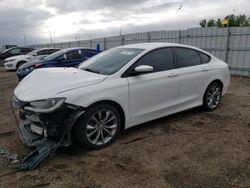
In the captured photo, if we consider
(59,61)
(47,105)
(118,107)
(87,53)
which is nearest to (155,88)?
(118,107)

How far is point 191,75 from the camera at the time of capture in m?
5.13

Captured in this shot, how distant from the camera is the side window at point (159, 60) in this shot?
14.9 ft

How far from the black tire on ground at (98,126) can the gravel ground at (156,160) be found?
0.14m

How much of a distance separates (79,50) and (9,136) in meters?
A: 6.33

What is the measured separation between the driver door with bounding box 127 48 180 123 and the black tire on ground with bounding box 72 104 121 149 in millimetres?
371

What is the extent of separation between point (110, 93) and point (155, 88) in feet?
3.08

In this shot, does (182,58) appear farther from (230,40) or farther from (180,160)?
(230,40)

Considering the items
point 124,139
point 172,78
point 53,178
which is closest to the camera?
point 53,178

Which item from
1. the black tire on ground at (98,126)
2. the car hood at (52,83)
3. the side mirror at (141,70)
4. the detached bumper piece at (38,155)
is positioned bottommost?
the detached bumper piece at (38,155)

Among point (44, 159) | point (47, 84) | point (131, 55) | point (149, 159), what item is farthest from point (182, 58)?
point (44, 159)

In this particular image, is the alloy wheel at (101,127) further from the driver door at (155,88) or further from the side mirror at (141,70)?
the side mirror at (141,70)

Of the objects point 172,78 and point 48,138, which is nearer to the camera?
point 48,138

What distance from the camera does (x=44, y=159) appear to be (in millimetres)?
3602

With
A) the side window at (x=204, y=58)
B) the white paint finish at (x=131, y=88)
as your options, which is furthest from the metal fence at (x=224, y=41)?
the white paint finish at (x=131, y=88)
